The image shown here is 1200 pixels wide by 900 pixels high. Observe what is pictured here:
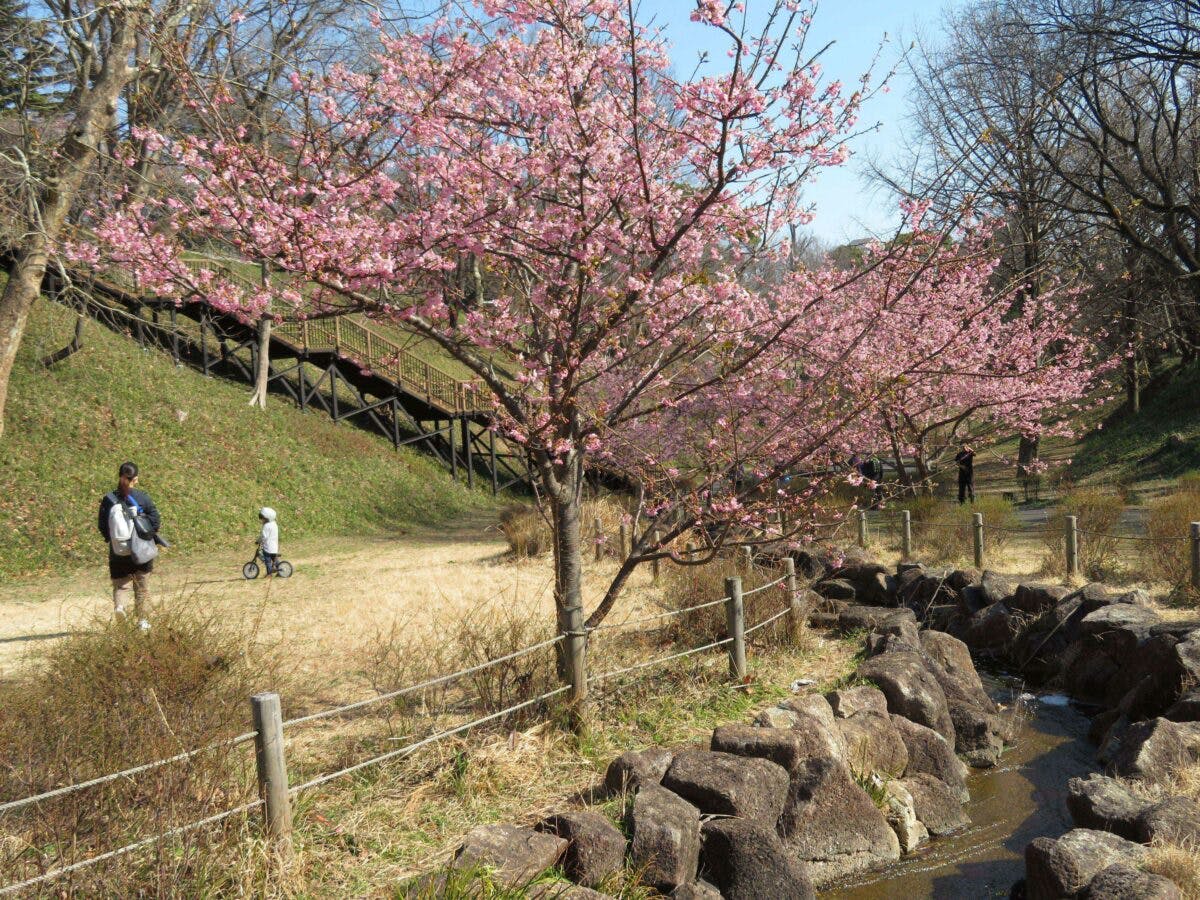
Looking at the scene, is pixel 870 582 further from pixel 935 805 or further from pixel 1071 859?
pixel 1071 859

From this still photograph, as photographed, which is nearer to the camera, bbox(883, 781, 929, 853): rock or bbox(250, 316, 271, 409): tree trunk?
bbox(883, 781, 929, 853): rock

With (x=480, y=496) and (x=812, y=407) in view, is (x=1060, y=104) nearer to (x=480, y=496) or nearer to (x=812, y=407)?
(x=812, y=407)

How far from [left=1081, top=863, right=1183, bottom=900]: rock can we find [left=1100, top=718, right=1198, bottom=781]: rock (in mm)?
1933

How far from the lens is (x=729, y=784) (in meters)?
5.55

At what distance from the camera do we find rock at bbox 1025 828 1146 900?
504cm

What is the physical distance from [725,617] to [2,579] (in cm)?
1068

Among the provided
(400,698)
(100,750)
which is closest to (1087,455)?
(400,698)

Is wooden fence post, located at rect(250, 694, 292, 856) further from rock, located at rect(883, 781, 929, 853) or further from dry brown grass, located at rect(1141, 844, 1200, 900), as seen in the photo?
dry brown grass, located at rect(1141, 844, 1200, 900)

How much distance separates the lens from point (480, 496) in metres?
25.1

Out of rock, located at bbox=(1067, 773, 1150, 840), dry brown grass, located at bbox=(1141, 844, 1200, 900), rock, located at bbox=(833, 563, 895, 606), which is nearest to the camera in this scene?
dry brown grass, located at bbox=(1141, 844, 1200, 900)

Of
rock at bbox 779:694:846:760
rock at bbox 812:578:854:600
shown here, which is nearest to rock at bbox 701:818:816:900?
rock at bbox 779:694:846:760

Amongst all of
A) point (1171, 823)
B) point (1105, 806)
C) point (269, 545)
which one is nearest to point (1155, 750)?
point (1105, 806)

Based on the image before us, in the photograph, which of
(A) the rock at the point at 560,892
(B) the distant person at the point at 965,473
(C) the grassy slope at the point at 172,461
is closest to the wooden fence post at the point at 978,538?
(B) the distant person at the point at 965,473

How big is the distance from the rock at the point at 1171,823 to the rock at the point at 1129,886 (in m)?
0.64
